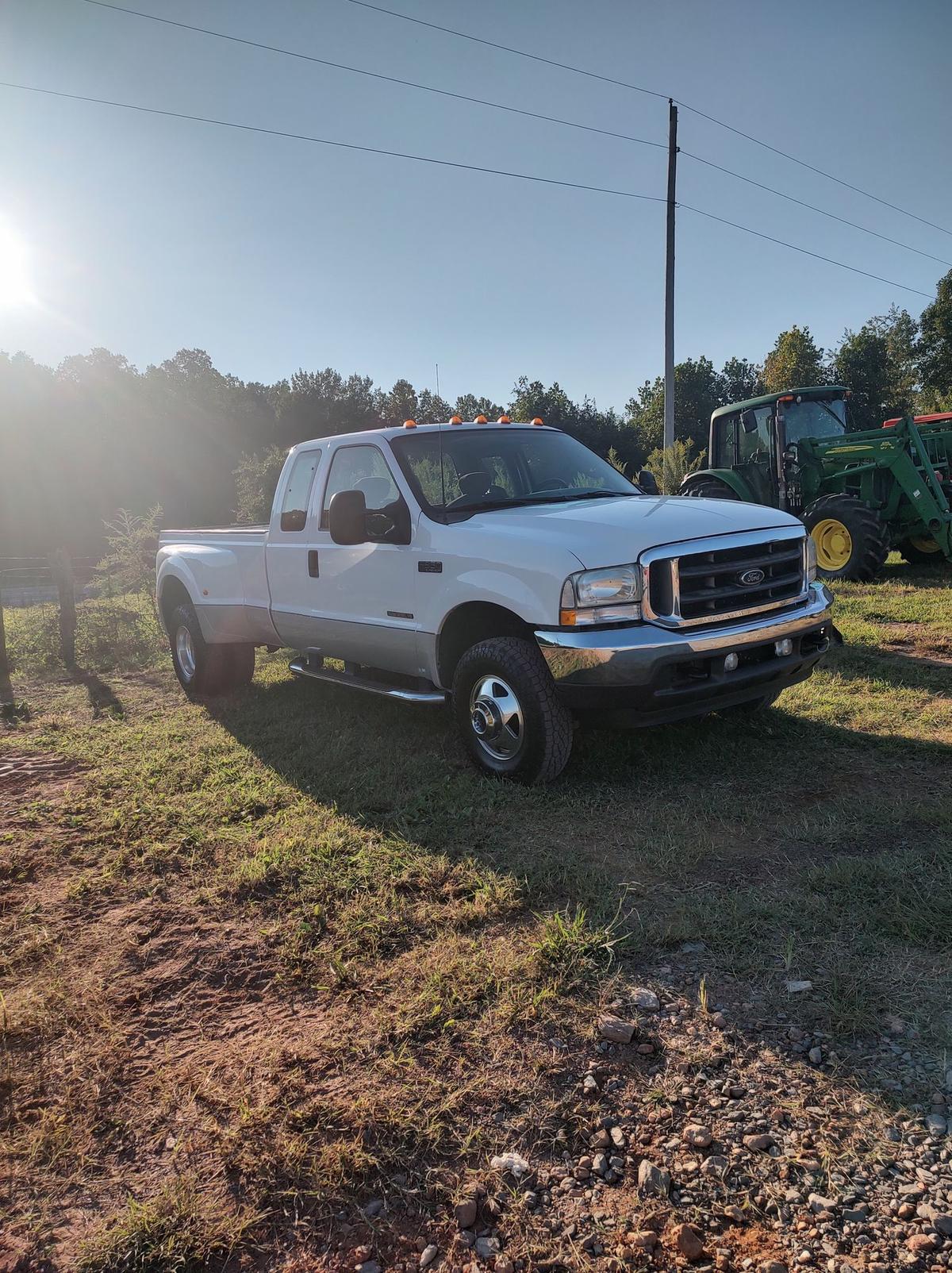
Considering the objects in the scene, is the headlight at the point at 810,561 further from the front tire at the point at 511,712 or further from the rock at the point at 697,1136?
the rock at the point at 697,1136

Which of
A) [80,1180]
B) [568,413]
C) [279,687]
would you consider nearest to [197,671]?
[279,687]

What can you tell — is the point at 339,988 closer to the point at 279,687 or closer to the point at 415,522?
the point at 415,522

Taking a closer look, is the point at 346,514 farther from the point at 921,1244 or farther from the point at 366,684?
the point at 921,1244

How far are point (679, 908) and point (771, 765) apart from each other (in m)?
1.77

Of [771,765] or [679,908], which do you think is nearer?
[679,908]

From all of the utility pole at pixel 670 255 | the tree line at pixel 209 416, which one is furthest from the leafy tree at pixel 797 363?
the utility pole at pixel 670 255

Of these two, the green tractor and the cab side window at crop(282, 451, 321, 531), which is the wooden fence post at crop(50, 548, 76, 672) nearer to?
the cab side window at crop(282, 451, 321, 531)

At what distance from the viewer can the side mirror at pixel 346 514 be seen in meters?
4.93

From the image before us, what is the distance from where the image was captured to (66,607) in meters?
10.1

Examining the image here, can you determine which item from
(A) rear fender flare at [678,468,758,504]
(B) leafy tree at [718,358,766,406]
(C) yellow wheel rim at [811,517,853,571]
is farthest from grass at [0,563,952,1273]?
(B) leafy tree at [718,358,766,406]

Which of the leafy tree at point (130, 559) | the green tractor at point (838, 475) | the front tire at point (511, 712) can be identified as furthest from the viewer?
the leafy tree at point (130, 559)

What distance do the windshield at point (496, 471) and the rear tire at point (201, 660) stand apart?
116 inches

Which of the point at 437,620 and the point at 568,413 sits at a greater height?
the point at 568,413

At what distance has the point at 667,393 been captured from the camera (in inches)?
695
